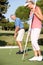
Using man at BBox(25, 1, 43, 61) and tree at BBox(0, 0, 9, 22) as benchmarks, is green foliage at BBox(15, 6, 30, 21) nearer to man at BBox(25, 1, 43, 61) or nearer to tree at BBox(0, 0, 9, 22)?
tree at BBox(0, 0, 9, 22)

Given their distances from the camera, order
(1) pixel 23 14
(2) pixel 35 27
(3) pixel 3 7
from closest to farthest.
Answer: (2) pixel 35 27
(3) pixel 3 7
(1) pixel 23 14

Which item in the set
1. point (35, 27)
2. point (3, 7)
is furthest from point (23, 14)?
point (35, 27)

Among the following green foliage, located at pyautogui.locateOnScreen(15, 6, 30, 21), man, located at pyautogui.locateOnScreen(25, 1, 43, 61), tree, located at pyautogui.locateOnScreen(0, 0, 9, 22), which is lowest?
green foliage, located at pyautogui.locateOnScreen(15, 6, 30, 21)

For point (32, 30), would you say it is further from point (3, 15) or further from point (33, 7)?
point (3, 15)

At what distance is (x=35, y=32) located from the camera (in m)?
7.55

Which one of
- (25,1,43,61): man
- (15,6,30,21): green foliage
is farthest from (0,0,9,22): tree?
(25,1,43,61): man

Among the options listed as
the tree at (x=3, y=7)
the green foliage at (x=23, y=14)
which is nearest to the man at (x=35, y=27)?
the tree at (x=3, y=7)

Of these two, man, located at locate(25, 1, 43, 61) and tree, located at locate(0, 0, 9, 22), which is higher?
man, located at locate(25, 1, 43, 61)

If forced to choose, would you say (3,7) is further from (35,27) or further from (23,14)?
(23,14)

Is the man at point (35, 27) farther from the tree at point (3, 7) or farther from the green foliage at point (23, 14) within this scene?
the green foliage at point (23, 14)

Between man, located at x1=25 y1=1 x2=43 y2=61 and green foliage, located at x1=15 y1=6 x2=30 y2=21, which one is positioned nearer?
man, located at x1=25 y1=1 x2=43 y2=61

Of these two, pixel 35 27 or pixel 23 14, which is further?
pixel 23 14

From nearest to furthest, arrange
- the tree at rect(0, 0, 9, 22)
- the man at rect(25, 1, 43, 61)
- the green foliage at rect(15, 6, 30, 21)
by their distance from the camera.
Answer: the man at rect(25, 1, 43, 61) < the tree at rect(0, 0, 9, 22) < the green foliage at rect(15, 6, 30, 21)

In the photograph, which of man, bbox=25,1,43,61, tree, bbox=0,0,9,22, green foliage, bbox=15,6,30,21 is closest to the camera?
man, bbox=25,1,43,61
